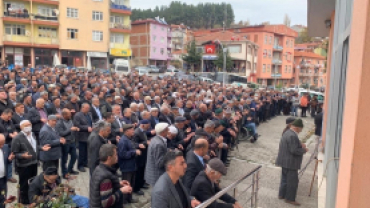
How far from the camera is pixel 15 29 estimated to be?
37000 millimetres

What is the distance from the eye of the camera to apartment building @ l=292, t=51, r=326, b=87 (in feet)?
224

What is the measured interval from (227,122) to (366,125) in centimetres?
738

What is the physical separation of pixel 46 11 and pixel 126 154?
128 feet

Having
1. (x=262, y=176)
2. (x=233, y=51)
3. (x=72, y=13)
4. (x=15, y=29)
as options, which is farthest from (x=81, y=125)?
(x=233, y=51)

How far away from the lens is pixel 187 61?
51.6 meters

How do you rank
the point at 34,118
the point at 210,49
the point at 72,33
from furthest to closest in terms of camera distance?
the point at 210,49, the point at 72,33, the point at 34,118

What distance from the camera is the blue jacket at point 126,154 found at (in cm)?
596

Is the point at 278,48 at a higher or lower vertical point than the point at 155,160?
higher

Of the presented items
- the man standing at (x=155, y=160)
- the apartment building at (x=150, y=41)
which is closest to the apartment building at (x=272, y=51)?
the apartment building at (x=150, y=41)

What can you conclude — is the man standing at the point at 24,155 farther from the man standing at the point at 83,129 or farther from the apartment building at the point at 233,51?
the apartment building at the point at 233,51

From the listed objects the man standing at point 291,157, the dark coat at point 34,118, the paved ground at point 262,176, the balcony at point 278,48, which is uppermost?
the balcony at point 278,48

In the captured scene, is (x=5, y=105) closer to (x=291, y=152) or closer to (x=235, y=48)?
(x=291, y=152)

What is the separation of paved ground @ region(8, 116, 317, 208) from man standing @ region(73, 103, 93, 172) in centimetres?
42

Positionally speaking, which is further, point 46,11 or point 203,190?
point 46,11
